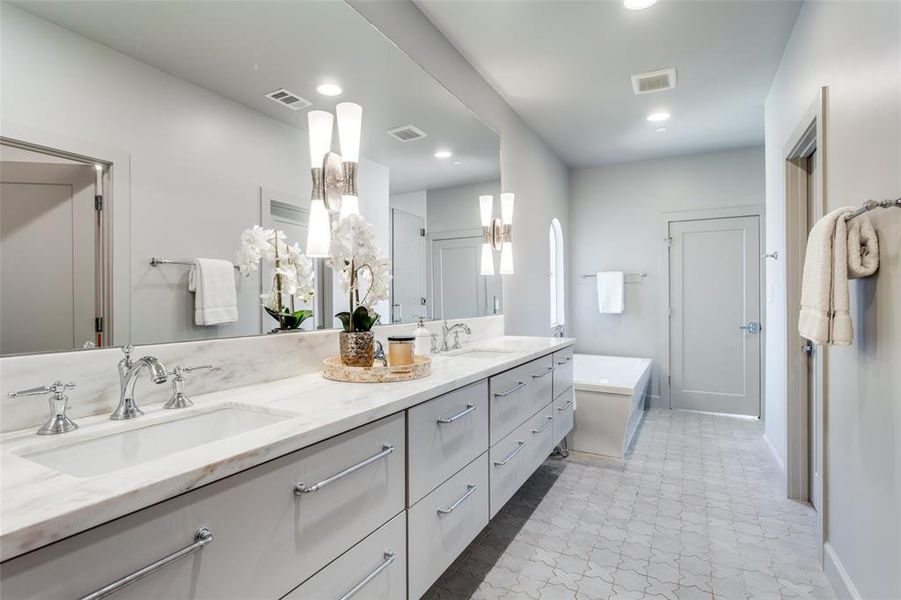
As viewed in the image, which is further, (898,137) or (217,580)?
(898,137)

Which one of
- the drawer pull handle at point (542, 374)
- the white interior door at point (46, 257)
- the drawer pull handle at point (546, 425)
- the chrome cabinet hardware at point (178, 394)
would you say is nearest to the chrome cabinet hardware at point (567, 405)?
the drawer pull handle at point (546, 425)

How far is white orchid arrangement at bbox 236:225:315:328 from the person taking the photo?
141cm

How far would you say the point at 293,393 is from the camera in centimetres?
126

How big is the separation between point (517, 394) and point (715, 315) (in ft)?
10.9

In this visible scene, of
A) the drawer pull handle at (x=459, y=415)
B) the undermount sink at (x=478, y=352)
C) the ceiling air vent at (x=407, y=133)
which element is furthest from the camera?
the undermount sink at (x=478, y=352)

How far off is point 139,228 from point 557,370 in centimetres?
209

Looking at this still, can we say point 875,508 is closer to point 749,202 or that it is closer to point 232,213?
point 232,213

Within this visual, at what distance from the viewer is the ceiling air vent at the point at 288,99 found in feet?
4.97

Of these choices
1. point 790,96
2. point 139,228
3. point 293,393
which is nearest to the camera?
point 139,228

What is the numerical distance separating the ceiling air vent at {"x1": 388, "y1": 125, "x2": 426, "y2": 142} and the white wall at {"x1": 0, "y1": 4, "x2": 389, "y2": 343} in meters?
0.63

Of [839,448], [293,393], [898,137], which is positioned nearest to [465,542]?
[293,393]

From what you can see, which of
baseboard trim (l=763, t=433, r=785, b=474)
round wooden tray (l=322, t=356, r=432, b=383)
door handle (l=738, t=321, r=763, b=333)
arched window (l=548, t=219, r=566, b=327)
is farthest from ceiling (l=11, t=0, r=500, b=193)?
door handle (l=738, t=321, r=763, b=333)

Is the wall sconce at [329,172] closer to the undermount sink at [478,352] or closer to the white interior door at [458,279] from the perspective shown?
the white interior door at [458,279]

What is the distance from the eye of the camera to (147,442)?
0.98 m
